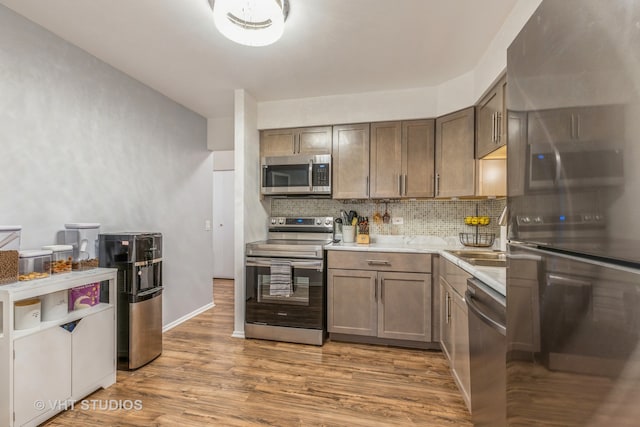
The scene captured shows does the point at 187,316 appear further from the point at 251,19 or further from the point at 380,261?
the point at 251,19

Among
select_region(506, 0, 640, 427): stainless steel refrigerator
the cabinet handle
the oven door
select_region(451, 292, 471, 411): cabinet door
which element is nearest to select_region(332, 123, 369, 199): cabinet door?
the oven door

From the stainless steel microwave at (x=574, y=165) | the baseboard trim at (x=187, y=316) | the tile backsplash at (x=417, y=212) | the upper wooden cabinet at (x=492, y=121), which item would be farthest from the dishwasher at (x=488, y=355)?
the baseboard trim at (x=187, y=316)

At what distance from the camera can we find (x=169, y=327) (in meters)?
3.20

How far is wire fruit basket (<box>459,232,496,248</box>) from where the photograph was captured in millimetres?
2927

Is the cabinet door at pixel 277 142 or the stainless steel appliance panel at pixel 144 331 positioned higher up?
the cabinet door at pixel 277 142

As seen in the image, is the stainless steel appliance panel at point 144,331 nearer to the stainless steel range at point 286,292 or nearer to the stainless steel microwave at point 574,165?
the stainless steel range at point 286,292

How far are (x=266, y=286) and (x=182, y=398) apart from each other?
3.79 ft

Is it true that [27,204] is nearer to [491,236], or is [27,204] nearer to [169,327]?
[169,327]

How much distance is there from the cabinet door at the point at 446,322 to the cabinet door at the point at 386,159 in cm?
104

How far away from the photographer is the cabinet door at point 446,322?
2249 millimetres

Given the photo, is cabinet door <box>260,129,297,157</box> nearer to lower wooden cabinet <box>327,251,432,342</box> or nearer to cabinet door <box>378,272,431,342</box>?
lower wooden cabinet <box>327,251,432,342</box>

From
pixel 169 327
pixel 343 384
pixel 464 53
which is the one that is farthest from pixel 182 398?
pixel 464 53

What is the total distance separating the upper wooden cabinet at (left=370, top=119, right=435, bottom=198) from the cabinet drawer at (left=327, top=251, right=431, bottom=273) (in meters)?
0.65

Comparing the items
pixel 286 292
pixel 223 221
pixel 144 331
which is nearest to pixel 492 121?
pixel 286 292
